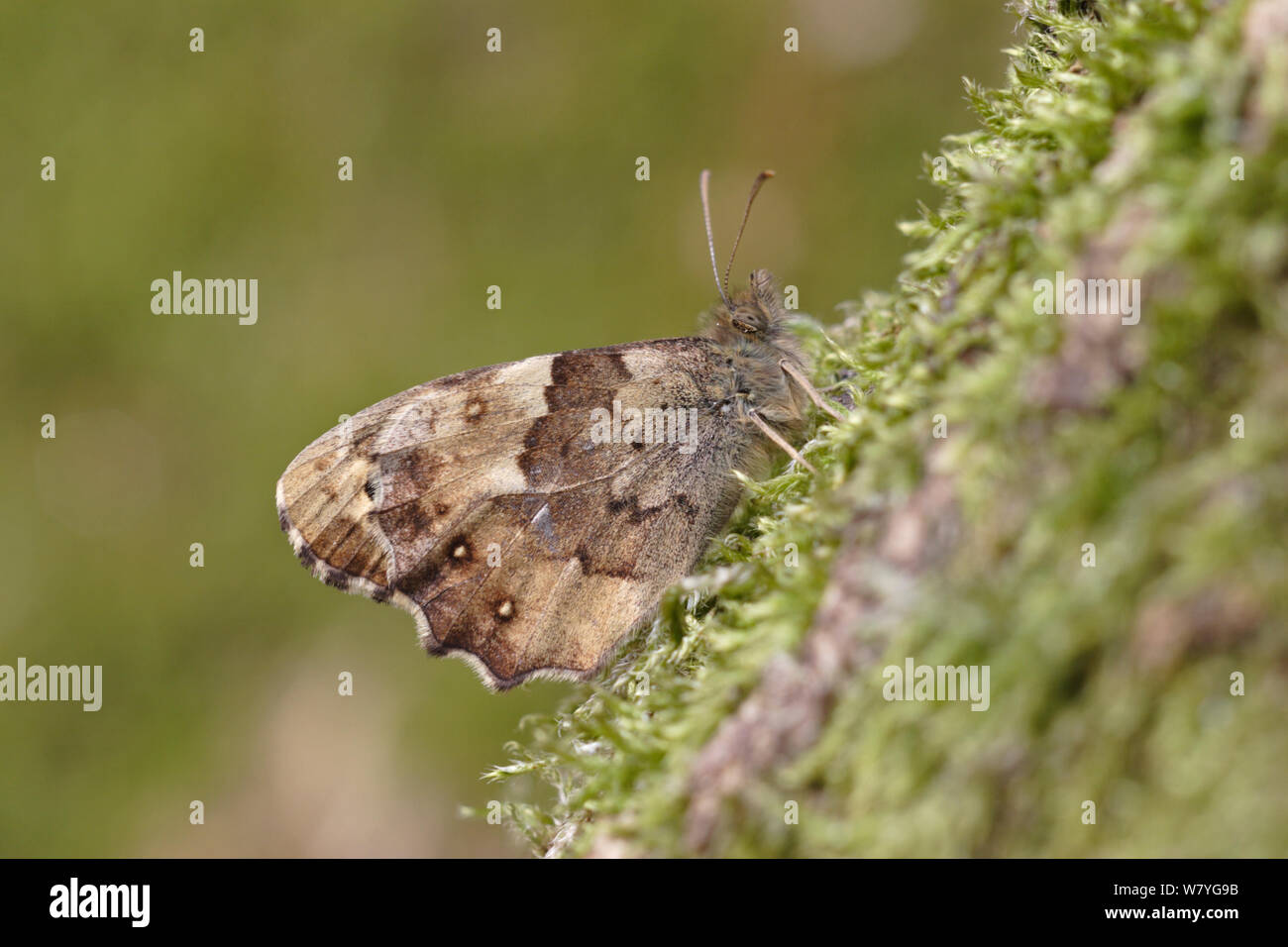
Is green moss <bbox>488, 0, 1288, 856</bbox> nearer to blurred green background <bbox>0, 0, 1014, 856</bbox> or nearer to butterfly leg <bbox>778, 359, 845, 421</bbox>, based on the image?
butterfly leg <bbox>778, 359, 845, 421</bbox>

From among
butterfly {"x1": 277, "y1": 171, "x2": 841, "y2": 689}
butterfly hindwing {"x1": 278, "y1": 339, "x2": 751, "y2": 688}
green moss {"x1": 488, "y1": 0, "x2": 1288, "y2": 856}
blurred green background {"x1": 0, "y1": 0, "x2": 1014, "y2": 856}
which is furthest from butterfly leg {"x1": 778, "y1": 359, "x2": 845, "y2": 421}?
blurred green background {"x1": 0, "y1": 0, "x2": 1014, "y2": 856}

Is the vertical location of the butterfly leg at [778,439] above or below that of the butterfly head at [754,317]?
below

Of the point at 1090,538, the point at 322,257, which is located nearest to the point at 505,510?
the point at 1090,538

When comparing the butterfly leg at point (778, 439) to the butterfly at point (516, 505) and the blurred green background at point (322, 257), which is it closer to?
the butterfly at point (516, 505)

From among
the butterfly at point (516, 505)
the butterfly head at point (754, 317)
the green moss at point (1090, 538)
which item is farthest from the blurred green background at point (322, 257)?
the green moss at point (1090, 538)

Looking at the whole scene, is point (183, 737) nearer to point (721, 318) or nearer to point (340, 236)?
point (340, 236)

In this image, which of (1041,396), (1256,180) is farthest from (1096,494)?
(1256,180)
